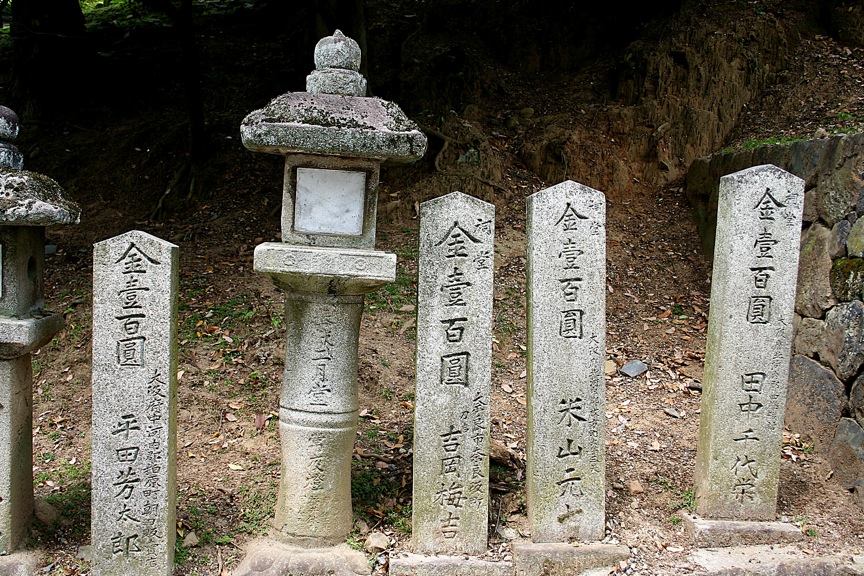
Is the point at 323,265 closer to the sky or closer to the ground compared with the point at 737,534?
closer to the sky

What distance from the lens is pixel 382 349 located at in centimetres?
685

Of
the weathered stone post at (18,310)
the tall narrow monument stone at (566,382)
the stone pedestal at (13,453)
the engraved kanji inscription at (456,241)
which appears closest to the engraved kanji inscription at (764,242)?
the tall narrow monument stone at (566,382)

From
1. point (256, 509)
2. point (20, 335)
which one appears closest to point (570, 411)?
point (256, 509)

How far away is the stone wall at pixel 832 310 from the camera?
18.1ft

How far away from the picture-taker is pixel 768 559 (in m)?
4.57

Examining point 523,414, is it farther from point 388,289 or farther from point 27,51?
point 27,51

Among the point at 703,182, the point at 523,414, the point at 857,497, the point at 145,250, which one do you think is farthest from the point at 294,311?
the point at 703,182

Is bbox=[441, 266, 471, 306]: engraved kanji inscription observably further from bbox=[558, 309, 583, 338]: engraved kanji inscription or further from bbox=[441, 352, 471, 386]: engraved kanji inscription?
bbox=[558, 309, 583, 338]: engraved kanji inscription

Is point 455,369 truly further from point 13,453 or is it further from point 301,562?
point 13,453

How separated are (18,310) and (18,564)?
146 centimetres

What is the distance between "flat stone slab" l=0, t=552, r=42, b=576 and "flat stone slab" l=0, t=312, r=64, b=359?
1169mm

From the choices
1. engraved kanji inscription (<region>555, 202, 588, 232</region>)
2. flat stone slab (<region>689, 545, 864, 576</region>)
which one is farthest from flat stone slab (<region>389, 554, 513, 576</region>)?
engraved kanji inscription (<region>555, 202, 588, 232</region>)

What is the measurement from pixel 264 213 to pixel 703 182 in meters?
5.13

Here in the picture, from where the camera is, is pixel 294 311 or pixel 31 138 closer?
pixel 294 311
